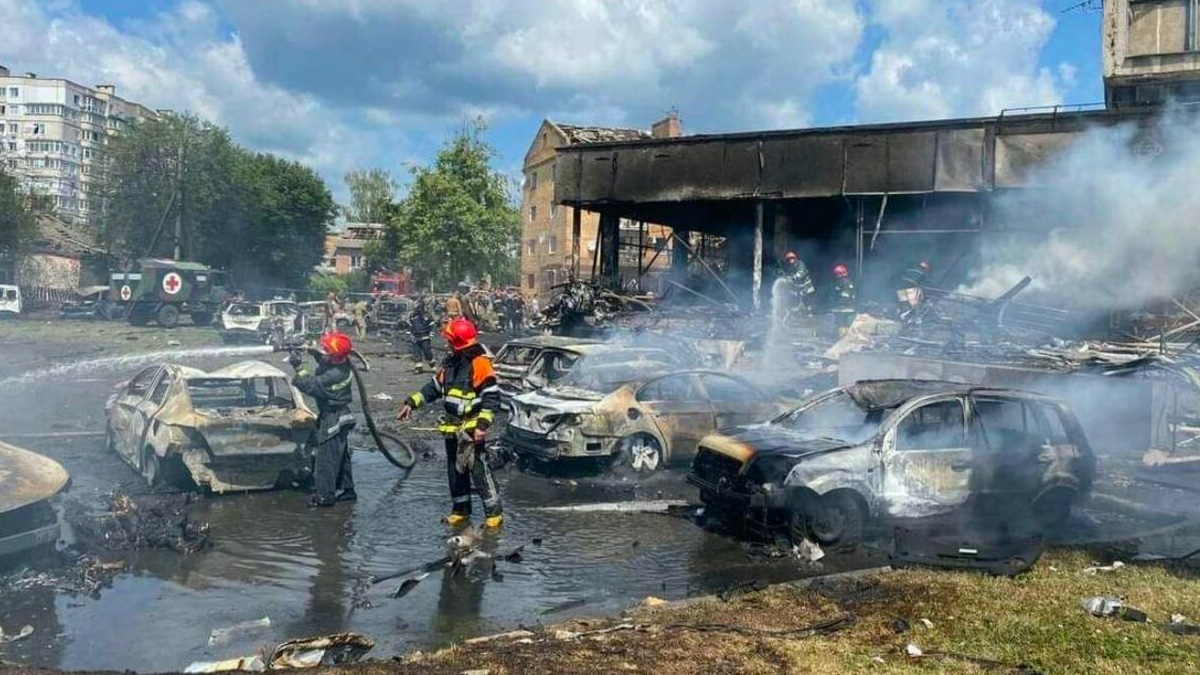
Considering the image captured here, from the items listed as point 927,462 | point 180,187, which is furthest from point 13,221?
point 927,462

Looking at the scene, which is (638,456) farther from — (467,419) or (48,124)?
(48,124)

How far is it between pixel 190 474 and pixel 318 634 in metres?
4.05

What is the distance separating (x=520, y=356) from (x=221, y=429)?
6.56 meters

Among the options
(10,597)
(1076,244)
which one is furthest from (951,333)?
(10,597)

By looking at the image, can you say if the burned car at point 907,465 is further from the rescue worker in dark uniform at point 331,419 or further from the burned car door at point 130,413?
the burned car door at point 130,413

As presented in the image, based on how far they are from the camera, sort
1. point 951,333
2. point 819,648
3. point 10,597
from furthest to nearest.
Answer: point 951,333 < point 10,597 < point 819,648

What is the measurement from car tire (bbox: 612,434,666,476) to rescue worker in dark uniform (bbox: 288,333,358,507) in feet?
10.3

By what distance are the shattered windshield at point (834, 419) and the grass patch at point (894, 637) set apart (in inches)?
83.9

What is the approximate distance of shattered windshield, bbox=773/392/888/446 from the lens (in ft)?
29.2

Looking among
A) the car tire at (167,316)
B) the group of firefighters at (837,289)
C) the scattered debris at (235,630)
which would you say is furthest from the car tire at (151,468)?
the car tire at (167,316)

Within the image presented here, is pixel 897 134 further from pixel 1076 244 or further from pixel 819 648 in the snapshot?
pixel 819 648

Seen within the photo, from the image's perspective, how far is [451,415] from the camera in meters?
8.87

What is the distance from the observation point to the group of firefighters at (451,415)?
28.6 feet

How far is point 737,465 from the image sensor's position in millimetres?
8383
